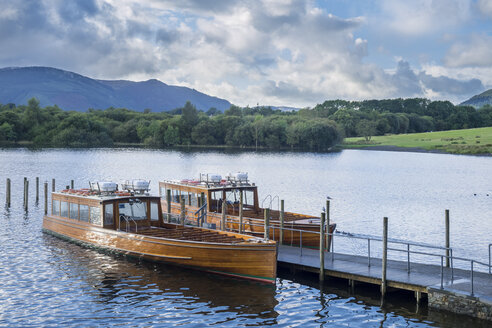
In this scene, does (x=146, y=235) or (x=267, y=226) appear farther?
(x=146, y=235)

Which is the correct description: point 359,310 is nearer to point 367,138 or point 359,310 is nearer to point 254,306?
point 254,306

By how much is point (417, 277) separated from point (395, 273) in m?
1.00

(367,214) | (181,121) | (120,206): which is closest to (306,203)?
(367,214)

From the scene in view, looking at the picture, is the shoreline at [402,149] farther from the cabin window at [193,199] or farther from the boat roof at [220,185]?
the cabin window at [193,199]

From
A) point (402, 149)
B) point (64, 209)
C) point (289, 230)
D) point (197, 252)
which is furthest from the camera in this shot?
point (402, 149)

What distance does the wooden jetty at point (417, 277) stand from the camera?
62.2 feet

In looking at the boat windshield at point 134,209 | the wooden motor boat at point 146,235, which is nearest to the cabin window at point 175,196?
the wooden motor boat at point 146,235

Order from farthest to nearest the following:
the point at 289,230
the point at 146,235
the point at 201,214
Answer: the point at 201,214
the point at 289,230
the point at 146,235

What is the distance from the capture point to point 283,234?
29.1 m

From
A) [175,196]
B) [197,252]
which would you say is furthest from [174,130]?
[197,252]

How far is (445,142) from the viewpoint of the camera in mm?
152875

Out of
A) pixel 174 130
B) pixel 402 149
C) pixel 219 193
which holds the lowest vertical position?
pixel 219 193

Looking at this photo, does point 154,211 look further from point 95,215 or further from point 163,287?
point 163,287

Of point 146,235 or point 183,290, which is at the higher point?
point 146,235
